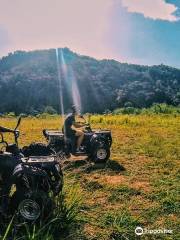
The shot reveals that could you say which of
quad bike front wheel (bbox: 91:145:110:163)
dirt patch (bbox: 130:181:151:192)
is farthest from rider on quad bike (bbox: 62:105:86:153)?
→ dirt patch (bbox: 130:181:151:192)

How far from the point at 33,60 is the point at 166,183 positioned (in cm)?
11455

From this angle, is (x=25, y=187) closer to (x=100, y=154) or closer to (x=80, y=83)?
(x=100, y=154)

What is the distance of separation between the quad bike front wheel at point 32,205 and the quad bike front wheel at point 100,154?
720cm

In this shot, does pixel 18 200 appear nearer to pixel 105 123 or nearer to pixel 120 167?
pixel 120 167

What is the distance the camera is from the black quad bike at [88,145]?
1388 centimetres

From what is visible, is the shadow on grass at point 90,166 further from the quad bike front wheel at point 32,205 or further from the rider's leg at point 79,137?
the quad bike front wheel at point 32,205

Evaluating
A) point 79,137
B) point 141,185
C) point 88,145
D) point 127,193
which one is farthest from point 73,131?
point 127,193

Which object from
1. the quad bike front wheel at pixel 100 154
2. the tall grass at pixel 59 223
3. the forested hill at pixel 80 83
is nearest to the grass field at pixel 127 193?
the tall grass at pixel 59 223

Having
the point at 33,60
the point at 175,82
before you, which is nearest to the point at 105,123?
the point at 175,82

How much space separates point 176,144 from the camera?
1822 cm


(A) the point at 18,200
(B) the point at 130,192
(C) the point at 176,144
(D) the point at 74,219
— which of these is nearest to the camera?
(A) the point at 18,200

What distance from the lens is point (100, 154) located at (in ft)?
45.6

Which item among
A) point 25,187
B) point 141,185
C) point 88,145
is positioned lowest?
point 141,185

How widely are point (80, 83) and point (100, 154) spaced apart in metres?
90.0
